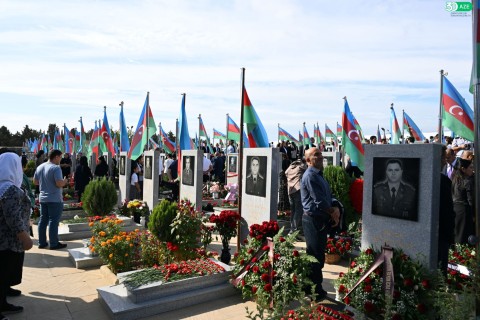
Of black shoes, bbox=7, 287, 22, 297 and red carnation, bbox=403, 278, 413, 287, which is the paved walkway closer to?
black shoes, bbox=7, 287, 22, 297

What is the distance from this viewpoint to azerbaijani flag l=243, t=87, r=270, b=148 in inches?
326

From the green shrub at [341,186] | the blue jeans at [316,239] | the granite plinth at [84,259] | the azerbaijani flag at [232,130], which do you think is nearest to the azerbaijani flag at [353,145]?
the green shrub at [341,186]

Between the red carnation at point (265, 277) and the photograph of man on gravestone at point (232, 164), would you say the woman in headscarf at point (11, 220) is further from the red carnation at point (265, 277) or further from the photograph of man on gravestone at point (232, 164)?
the photograph of man on gravestone at point (232, 164)

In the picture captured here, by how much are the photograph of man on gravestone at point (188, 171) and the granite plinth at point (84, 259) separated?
265 centimetres

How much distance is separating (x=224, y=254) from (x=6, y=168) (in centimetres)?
356

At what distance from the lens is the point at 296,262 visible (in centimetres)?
465

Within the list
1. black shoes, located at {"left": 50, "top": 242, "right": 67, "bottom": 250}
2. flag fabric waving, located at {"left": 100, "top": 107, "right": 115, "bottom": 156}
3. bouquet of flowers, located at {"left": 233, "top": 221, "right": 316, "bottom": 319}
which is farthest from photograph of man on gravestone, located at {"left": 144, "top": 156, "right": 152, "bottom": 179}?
bouquet of flowers, located at {"left": 233, "top": 221, "right": 316, "bottom": 319}

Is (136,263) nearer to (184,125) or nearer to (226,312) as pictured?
(226,312)

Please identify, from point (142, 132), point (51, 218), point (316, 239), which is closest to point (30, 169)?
point (142, 132)

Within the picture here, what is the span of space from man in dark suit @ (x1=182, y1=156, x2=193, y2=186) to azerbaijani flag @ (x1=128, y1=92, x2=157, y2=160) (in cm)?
338

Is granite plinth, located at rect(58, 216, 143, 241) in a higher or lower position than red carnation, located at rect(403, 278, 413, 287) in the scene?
lower

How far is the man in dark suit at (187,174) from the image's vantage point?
8.81 meters

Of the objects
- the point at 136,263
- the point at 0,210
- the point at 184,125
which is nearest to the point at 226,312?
the point at 136,263

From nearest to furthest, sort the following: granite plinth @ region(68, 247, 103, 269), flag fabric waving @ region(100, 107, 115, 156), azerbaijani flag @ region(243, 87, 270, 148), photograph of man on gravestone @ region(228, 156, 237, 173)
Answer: granite plinth @ region(68, 247, 103, 269) → azerbaijani flag @ region(243, 87, 270, 148) → flag fabric waving @ region(100, 107, 115, 156) → photograph of man on gravestone @ region(228, 156, 237, 173)
